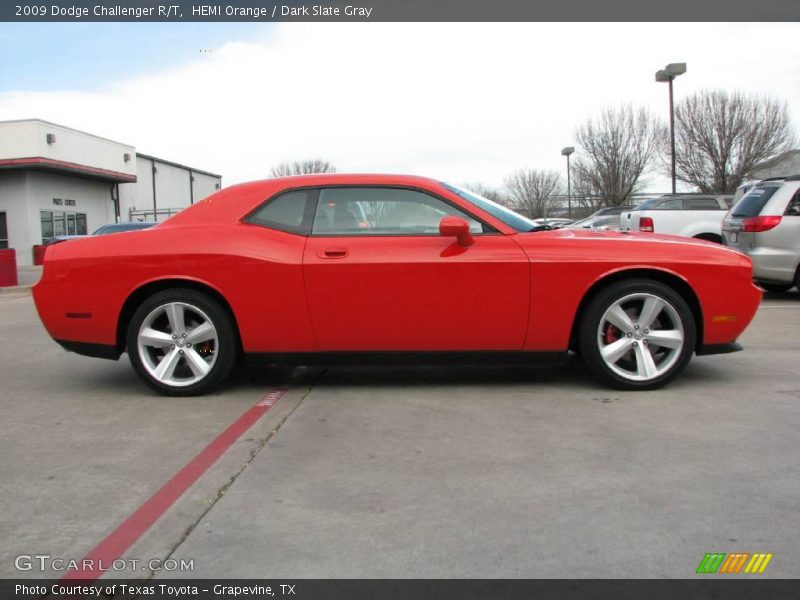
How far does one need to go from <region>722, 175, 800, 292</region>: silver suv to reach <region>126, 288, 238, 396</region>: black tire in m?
7.33

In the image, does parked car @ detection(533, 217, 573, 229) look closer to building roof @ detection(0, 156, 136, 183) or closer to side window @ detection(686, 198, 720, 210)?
side window @ detection(686, 198, 720, 210)

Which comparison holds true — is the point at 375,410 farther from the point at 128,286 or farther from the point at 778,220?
the point at 778,220

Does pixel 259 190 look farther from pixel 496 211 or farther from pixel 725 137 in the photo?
→ pixel 725 137

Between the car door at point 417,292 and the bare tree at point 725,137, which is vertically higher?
the bare tree at point 725,137

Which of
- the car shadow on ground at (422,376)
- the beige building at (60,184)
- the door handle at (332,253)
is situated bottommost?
the car shadow on ground at (422,376)

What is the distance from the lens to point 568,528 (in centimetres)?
292

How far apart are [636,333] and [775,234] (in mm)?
5633

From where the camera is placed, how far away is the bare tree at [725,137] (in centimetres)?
3497

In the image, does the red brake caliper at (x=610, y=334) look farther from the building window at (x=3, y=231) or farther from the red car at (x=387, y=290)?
the building window at (x=3, y=231)

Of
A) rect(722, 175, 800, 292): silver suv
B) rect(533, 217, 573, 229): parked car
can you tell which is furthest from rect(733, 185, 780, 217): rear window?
rect(533, 217, 573, 229): parked car

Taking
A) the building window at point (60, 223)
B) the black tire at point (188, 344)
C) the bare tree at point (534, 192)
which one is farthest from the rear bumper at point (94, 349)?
the bare tree at point (534, 192)

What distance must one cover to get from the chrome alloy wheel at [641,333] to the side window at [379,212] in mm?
1111

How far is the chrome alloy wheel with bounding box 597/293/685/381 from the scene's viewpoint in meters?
4.95

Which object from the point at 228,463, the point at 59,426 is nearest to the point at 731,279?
the point at 228,463
